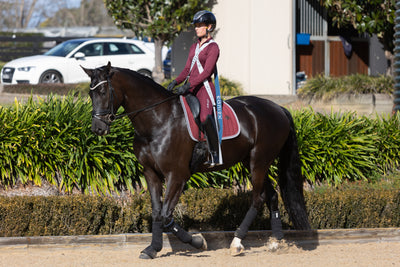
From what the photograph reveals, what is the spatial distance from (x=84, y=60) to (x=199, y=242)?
1467cm

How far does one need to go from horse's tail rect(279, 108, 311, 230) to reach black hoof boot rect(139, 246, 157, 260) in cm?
188

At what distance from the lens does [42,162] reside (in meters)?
9.02

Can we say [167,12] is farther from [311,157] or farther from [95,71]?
[95,71]

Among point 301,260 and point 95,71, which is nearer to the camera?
point 95,71

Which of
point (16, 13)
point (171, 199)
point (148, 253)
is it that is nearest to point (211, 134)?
point (171, 199)

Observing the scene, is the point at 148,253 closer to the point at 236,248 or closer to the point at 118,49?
the point at 236,248

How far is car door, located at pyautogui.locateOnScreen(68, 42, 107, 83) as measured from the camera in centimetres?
2066

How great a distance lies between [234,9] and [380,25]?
4105 mm

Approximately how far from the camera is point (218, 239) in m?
7.70

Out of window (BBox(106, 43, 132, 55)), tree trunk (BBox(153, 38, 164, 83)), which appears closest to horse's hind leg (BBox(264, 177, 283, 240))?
tree trunk (BBox(153, 38, 164, 83))

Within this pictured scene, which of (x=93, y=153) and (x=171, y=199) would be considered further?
(x=93, y=153)

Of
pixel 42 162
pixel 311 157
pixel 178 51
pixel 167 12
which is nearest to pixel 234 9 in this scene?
pixel 167 12

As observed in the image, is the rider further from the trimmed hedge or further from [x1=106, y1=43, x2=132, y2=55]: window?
[x1=106, y1=43, x2=132, y2=55]: window

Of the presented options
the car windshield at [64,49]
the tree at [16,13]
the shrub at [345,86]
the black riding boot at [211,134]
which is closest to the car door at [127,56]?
the car windshield at [64,49]
